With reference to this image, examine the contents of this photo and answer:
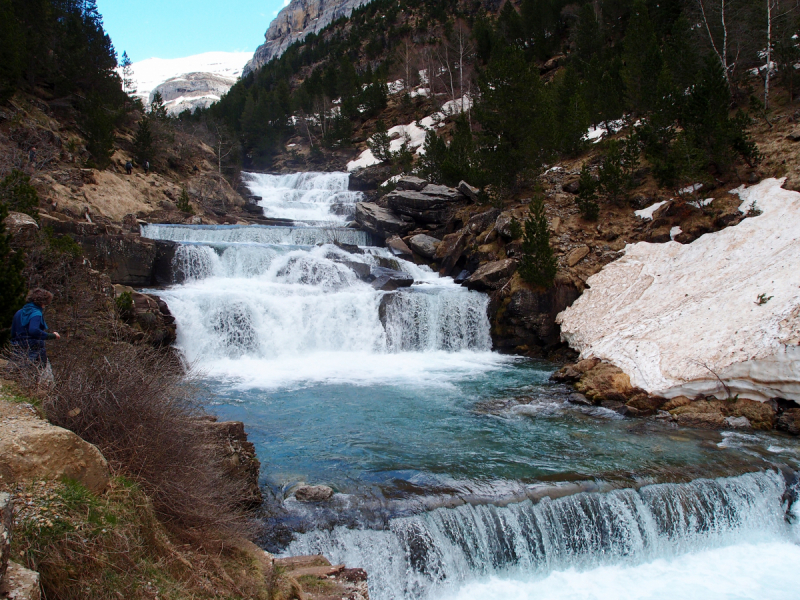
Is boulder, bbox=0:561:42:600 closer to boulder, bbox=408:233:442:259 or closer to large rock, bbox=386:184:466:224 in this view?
boulder, bbox=408:233:442:259

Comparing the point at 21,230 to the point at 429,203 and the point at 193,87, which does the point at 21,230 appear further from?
the point at 193,87

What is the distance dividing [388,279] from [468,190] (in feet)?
29.6

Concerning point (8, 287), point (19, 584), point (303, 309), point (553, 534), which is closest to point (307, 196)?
point (303, 309)

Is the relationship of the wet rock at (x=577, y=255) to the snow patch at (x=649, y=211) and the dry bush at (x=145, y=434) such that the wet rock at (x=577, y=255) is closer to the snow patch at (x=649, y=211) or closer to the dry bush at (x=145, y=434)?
the snow patch at (x=649, y=211)

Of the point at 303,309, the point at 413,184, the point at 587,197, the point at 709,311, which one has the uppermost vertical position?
the point at 413,184

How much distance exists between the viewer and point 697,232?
18984mm

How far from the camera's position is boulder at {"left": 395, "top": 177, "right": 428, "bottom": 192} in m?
30.3

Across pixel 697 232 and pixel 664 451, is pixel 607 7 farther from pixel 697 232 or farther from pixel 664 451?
pixel 664 451

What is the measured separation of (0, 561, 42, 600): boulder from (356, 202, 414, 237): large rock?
26.6 meters

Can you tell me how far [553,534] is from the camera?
737 centimetres

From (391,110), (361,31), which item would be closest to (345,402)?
(391,110)

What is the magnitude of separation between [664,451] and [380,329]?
11735 mm

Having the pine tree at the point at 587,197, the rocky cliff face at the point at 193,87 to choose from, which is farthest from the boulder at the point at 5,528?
the rocky cliff face at the point at 193,87

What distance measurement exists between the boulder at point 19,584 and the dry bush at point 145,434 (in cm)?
149
